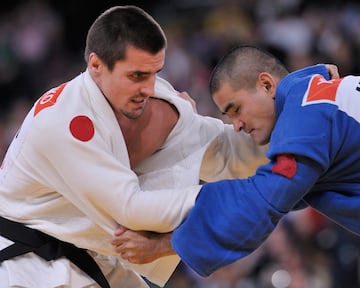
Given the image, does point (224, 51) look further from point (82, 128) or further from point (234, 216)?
point (234, 216)

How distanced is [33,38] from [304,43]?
3.66m

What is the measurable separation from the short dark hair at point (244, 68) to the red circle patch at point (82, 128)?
0.53 m

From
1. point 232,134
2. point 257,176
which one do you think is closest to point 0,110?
point 232,134

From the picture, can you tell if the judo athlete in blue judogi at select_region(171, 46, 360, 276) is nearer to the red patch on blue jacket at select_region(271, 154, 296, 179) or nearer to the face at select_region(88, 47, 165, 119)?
the red patch on blue jacket at select_region(271, 154, 296, 179)

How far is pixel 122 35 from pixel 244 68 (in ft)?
1.63

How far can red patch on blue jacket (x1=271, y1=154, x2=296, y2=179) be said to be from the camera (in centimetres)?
299

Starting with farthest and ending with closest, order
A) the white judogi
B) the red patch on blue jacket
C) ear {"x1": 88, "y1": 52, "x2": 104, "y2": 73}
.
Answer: ear {"x1": 88, "y1": 52, "x2": 104, "y2": 73} → the white judogi → the red patch on blue jacket

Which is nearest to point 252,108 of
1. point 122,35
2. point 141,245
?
point 122,35

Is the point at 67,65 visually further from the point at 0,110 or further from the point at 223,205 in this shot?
the point at 223,205

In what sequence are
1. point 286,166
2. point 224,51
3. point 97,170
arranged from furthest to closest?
point 224,51, point 97,170, point 286,166

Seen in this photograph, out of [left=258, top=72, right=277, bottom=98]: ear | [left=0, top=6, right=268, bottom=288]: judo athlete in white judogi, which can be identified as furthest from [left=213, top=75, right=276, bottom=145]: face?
[left=0, top=6, right=268, bottom=288]: judo athlete in white judogi

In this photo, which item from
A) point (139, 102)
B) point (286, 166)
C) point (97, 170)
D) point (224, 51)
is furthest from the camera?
point (224, 51)

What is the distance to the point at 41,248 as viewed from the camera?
11.0 feet

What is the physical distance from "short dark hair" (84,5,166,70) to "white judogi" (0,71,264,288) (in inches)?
6.3
